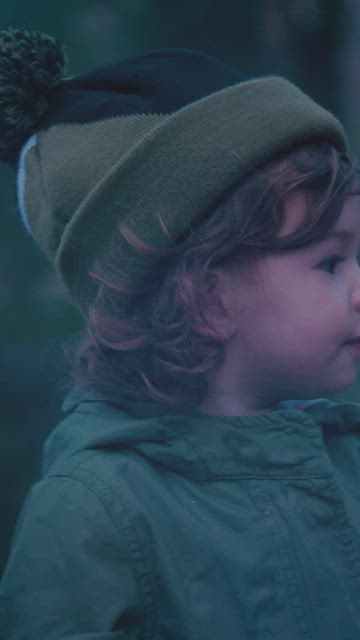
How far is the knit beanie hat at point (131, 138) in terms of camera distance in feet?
3.81

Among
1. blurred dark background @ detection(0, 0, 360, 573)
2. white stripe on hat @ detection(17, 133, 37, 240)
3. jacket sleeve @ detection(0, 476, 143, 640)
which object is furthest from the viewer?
blurred dark background @ detection(0, 0, 360, 573)

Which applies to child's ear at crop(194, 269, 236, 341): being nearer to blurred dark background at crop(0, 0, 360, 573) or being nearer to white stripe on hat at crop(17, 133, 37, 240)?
white stripe on hat at crop(17, 133, 37, 240)

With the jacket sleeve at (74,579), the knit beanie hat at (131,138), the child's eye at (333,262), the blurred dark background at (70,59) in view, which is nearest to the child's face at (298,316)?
the child's eye at (333,262)

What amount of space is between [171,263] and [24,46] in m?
0.39

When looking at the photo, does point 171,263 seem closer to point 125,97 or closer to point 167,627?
point 125,97

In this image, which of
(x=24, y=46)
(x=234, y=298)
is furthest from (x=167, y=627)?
(x=24, y=46)

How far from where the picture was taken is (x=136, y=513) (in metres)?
1.05

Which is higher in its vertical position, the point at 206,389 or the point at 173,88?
the point at 173,88

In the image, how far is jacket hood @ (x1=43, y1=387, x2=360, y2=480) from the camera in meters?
1.11

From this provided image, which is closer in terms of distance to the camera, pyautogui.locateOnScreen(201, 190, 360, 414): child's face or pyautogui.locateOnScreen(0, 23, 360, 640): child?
pyautogui.locateOnScreen(0, 23, 360, 640): child

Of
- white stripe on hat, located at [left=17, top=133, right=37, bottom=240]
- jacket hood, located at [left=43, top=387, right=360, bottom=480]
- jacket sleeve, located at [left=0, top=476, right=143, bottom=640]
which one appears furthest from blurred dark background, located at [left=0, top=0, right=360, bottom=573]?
jacket sleeve, located at [left=0, top=476, right=143, bottom=640]

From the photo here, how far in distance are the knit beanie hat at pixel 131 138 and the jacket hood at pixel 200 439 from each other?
0.63 feet

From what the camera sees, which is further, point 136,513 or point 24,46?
point 24,46

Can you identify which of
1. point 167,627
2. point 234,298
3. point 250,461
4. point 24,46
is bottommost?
point 167,627
